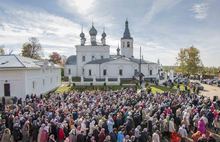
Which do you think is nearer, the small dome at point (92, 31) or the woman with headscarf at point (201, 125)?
the woman with headscarf at point (201, 125)

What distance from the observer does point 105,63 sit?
2346 inches

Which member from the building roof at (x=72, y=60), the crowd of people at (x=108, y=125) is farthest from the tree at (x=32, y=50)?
the crowd of people at (x=108, y=125)

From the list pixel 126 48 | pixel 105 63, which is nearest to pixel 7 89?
pixel 105 63

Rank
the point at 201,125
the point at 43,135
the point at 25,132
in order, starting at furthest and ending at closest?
the point at 201,125, the point at 25,132, the point at 43,135

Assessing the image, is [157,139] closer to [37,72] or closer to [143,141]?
[143,141]

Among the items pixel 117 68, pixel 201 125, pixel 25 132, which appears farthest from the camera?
pixel 117 68

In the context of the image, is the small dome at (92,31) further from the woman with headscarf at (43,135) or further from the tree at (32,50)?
the woman with headscarf at (43,135)

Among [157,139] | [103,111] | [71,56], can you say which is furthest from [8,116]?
[71,56]

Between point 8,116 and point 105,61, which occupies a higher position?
point 105,61

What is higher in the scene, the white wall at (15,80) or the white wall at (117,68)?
the white wall at (117,68)

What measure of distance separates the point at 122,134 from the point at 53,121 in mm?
3687

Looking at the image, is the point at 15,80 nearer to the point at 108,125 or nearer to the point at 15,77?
the point at 15,77

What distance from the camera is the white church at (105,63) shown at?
59312 millimetres

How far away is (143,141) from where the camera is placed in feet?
40.5
